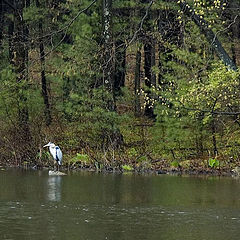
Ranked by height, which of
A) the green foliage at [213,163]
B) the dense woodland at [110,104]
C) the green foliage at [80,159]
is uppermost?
the dense woodland at [110,104]

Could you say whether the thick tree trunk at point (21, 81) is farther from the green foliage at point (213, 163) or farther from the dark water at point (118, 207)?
the green foliage at point (213, 163)

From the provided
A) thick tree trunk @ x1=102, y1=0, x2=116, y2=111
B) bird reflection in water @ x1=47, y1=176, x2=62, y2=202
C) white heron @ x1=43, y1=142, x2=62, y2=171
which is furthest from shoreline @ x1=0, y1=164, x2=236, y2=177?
bird reflection in water @ x1=47, y1=176, x2=62, y2=202

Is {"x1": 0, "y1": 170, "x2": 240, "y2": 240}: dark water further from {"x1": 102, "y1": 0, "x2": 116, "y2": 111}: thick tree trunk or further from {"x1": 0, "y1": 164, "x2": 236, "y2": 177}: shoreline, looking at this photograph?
{"x1": 102, "y1": 0, "x2": 116, "y2": 111}: thick tree trunk

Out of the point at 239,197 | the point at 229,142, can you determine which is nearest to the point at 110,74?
the point at 229,142

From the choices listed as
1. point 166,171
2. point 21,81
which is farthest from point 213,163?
point 21,81

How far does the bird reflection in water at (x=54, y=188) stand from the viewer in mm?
17255

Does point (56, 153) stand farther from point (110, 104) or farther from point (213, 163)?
point (213, 163)

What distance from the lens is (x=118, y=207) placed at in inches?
624

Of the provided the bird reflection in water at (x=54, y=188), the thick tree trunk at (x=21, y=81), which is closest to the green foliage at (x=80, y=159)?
the thick tree trunk at (x=21, y=81)

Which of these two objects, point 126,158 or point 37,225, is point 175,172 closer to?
point 126,158

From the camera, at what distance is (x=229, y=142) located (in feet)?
85.8

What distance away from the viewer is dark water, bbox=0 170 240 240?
41.5 feet

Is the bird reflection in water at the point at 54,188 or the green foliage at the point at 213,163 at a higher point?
the green foliage at the point at 213,163

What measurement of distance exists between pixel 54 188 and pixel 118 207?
151 inches
